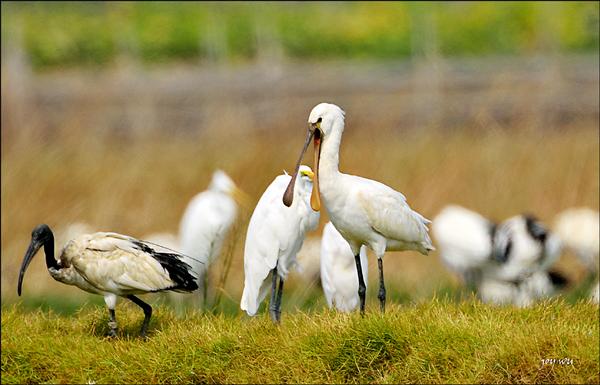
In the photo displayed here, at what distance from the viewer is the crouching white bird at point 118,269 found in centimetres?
727

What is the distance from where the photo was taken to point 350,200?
7.27m

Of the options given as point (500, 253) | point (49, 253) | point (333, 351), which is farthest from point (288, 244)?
point (500, 253)

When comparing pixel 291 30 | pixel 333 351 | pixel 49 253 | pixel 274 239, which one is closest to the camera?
pixel 333 351

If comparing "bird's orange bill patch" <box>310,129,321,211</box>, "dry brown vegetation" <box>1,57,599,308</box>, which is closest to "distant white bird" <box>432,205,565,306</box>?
"dry brown vegetation" <box>1,57,599,308</box>

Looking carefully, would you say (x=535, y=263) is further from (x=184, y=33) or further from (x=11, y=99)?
(x=184, y=33)

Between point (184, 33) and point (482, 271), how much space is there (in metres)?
13.6

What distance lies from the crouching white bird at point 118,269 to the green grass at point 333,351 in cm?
30

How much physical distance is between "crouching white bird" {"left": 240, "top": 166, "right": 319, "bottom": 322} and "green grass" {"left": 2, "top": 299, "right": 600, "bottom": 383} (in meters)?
0.53

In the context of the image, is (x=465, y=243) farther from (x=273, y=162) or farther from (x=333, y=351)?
(x=333, y=351)

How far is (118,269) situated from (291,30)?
700 inches

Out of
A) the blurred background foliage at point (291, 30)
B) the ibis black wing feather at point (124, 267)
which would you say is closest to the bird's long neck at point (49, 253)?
the ibis black wing feather at point (124, 267)

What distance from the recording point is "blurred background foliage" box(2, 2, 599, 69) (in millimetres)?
22141

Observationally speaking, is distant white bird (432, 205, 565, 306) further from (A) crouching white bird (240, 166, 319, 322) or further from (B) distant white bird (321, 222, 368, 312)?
(A) crouching white bird (240, 166, 319, 322)

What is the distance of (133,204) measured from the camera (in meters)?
14.2
